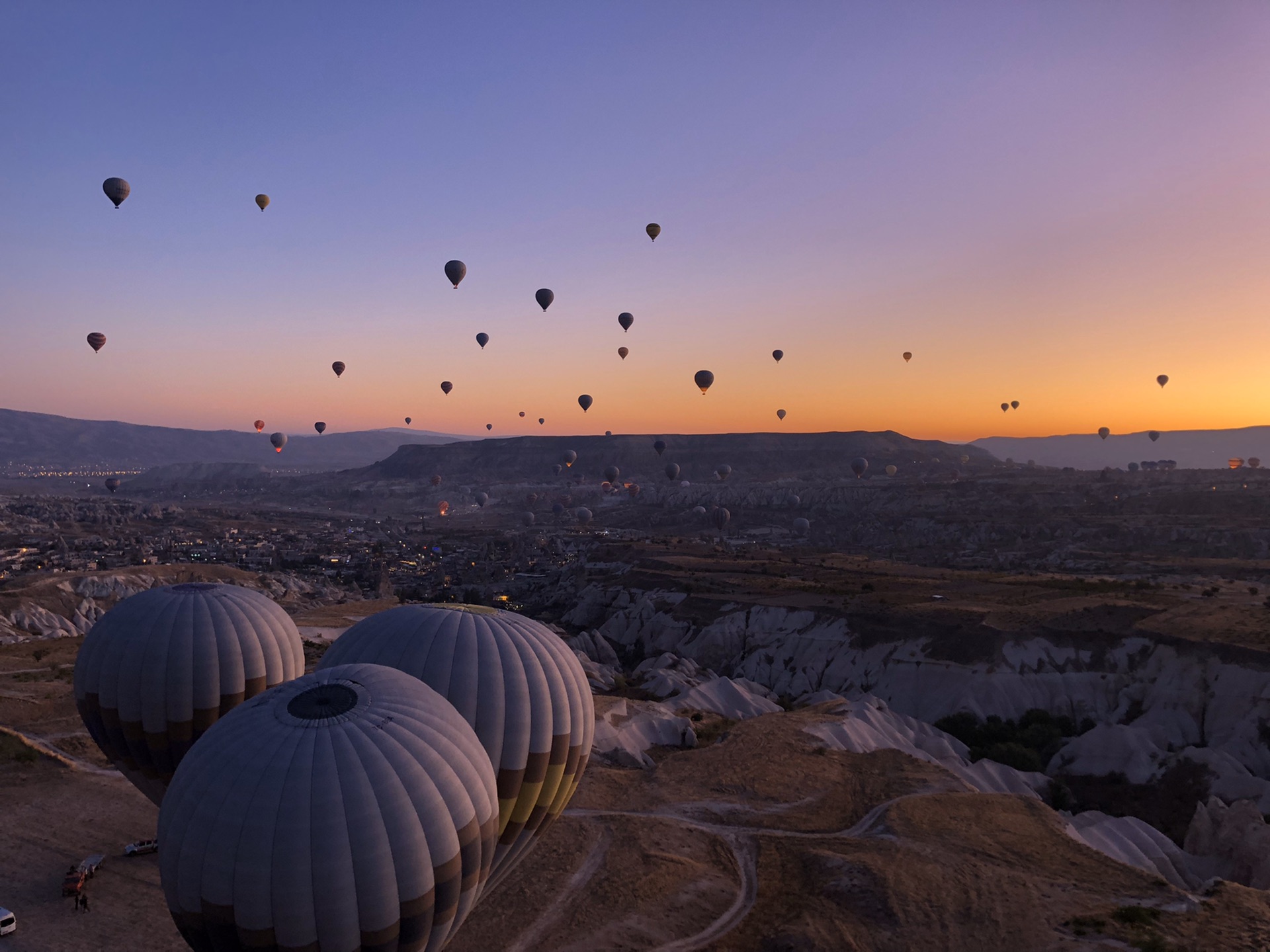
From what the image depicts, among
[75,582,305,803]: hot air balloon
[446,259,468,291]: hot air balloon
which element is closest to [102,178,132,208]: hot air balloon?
[446,259,468,291]: hot air balloon

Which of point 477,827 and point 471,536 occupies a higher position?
point 477,827

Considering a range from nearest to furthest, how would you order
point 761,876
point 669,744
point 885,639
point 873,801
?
point 761,876
point 873,801
point 669,744
point 885,639

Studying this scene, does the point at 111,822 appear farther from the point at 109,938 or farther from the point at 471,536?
the point at 471,536

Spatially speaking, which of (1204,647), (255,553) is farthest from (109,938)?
(255,553)

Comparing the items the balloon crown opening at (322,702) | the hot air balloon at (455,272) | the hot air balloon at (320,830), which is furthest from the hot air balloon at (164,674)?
the hot air balloon at (455,272)

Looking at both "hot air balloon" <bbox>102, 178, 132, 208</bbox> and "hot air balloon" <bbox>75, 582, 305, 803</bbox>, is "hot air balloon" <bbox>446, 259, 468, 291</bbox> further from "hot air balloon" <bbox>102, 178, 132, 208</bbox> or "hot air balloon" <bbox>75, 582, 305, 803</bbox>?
"hot air balloon" <bbox>75, 582, 305, 803</bbox>

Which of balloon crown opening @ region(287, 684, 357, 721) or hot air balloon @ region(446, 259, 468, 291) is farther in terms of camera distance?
hot air balloon @ region(446, 259, 468, 291)
